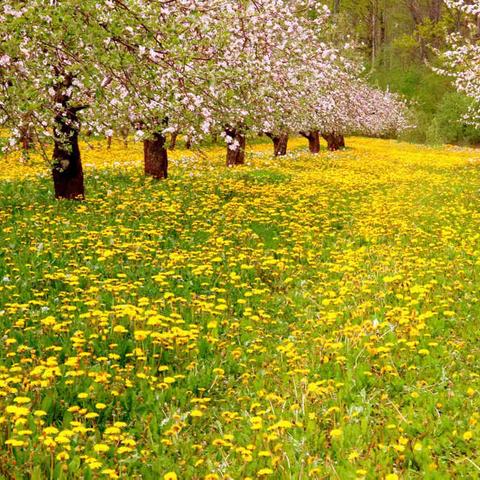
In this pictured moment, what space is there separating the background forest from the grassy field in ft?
161

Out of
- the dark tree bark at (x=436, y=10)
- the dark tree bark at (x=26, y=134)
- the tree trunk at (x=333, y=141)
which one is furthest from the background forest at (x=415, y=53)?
the dark tree bark at (x=26, y=134)

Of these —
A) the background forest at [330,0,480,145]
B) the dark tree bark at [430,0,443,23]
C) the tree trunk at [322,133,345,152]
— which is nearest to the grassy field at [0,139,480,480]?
the tree trunk at [322,133,345,152]

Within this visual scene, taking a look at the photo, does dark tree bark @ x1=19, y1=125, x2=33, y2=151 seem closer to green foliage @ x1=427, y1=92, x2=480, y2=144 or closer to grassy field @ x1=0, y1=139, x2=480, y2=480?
grassy field @ x1=0, y1=139, x2=480, y2=480

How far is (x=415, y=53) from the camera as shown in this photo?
90438 mm

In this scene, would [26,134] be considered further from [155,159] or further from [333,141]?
[333,141]

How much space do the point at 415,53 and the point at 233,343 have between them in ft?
303

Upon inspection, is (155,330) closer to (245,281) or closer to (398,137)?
(245,281)

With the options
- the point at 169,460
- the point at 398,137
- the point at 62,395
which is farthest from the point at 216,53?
the point at 398,137

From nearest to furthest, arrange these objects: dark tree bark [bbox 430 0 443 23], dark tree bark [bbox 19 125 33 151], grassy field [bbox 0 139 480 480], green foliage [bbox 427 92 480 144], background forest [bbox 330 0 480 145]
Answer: grassy field [bbox 0 139 480 480]
dark tree bark [bbox 19 125 33 151]
green foliage [bbox 427 92 480 144]
background forest [bbox 330 0 480 145]
dark tree bark [bbox 430 0 443 23]

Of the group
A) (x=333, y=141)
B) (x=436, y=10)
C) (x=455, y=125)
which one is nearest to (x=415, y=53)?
(x=436, y=10)

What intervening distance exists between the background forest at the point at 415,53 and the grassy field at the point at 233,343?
4893 centimetres

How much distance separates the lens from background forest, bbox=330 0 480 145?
6241cm

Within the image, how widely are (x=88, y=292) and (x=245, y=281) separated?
2.45 m

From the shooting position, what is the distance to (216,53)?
1204 cm
